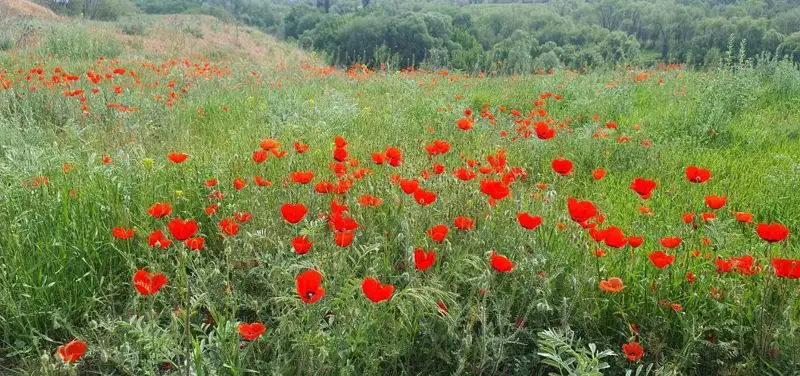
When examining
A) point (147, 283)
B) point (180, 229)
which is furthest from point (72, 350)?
point (180, 229)

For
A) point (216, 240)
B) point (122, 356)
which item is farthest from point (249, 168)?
point (122, 356)

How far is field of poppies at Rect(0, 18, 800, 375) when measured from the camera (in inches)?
62.6

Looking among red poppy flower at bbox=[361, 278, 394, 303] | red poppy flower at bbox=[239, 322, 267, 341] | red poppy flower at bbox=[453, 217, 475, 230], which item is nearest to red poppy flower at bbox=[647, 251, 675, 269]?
red poppy flower at bbox=[453, 217, 475, 230]

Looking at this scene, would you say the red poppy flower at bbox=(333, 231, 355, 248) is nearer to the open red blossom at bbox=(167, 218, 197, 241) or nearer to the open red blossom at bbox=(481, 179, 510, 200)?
the open red blossom at bbox=(167, 218, 197, 241)

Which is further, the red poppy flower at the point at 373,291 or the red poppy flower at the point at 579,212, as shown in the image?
the red poppy flower at the point at 579,212

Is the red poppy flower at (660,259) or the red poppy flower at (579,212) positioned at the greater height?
the red poppy flower at (579,212)

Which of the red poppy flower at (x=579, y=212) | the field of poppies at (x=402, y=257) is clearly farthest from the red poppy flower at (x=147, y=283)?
the red poppy flower at (x=579, y=212)

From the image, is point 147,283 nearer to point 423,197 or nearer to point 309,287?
point 309,287

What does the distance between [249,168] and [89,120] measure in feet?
10.6

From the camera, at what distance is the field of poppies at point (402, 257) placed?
1.59 metres

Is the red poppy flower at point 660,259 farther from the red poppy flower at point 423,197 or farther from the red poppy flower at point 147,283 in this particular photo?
the red poppy flower at point 147,283

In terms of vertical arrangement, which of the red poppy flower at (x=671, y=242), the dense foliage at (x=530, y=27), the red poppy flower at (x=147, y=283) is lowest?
the dense foliage at (x=530, y=27)

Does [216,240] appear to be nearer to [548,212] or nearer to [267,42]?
[548,212]

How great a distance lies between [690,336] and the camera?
1.70 m
